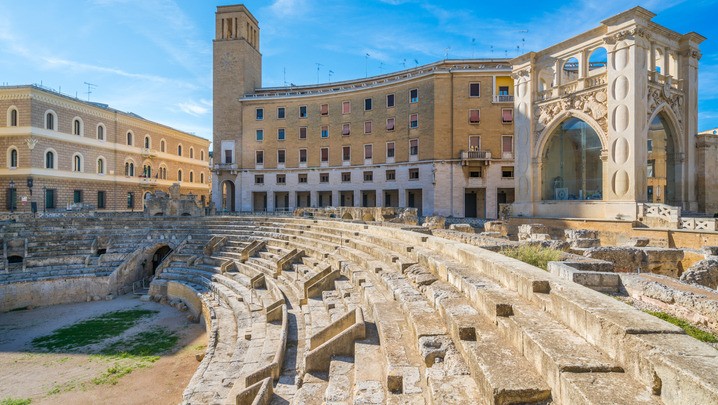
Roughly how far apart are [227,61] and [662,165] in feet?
123

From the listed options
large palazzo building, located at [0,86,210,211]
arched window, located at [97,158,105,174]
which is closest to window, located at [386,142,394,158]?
large palazzo building, located at [0,86,210,211]

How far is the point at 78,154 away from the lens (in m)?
31.5

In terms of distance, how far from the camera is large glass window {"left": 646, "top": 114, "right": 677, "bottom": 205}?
58.5 ft

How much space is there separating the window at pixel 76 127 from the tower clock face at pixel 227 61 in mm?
13991

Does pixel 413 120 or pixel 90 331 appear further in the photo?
pixel 413 120

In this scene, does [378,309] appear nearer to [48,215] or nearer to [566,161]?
[566,161]

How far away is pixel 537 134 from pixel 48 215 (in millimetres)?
30938

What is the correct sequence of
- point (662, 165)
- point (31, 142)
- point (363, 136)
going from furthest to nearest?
point (363, 136), point (31, 142), point (662, 165)

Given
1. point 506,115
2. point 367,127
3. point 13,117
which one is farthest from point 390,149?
point 13,117

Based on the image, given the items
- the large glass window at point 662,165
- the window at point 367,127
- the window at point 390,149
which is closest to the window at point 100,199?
the window at point 367,127

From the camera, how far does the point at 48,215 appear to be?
23.5 metres

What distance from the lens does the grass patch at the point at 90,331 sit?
12.1 metres

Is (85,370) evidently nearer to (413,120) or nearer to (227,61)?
(413,120)

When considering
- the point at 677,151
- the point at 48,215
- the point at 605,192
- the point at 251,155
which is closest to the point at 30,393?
the point at 48,215
